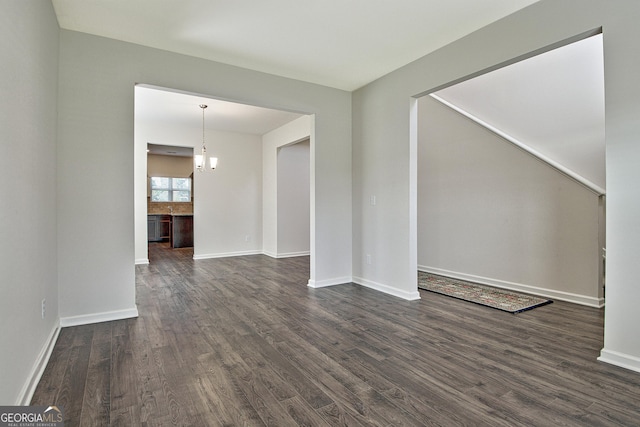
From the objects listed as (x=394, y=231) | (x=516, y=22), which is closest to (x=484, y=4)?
(x=516, y=22)

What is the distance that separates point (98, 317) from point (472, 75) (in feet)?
13.9

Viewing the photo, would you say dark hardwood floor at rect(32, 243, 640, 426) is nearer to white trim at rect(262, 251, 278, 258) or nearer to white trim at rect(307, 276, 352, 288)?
white trim at rect(307, 276, 352, 288)

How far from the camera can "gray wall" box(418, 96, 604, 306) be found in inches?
146

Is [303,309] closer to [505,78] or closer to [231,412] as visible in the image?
[231,412]

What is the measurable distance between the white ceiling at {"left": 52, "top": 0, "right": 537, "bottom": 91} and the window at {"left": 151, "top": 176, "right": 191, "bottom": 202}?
27.0ft

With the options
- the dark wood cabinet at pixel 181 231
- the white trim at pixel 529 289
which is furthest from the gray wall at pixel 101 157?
the dark wood cabinet at pixel 181 231

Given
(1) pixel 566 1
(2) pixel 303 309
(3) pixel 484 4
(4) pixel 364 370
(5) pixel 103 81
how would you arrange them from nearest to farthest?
(4) pixel 364 370
(1) pixel 566 1
(3) pixel 484 4
(5) pixel 103 81
(2) pixel 303 309

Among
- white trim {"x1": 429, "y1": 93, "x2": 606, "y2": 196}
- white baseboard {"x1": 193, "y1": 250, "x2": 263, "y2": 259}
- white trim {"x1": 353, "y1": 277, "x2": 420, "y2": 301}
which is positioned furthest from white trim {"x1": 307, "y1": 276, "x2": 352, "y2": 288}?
white baseboard {"x1": 193, "y1": 250, "x2": 263, "y2": 259}

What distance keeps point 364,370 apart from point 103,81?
3.43m

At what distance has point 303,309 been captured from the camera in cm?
348

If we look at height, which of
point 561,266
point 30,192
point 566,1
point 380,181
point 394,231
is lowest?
point 561,266

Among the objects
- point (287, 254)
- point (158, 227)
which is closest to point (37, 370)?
point (287, 254)

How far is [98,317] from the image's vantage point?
3098 millimetres

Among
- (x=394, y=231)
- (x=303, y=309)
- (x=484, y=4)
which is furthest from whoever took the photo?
(x=394, y=231)
